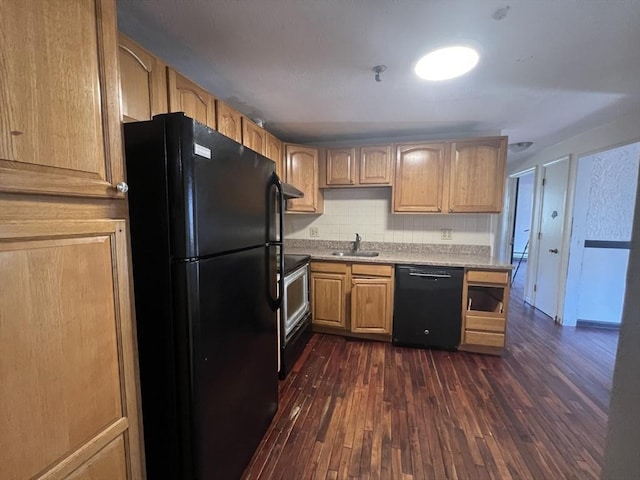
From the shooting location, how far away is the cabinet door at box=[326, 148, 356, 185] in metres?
3.14

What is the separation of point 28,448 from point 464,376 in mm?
2593

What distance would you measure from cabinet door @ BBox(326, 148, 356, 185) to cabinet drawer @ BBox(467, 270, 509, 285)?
154cm

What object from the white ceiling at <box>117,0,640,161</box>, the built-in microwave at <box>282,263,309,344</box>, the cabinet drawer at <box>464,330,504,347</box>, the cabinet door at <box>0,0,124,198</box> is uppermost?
the white ceiling at <box>117,0,640,161</box>

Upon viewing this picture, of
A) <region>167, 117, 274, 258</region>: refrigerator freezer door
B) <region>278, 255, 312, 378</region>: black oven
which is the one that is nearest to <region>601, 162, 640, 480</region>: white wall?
<region>167, 117, 274, 258</region>: refrigerator freezer door

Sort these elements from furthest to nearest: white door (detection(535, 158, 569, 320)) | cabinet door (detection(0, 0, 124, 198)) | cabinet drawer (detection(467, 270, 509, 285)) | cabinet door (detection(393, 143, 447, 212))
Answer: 1. white door (detection(535, 158, 569, 320))
2. cabinet door (detection(393, 143, 447, 212))
3. cabinet drawer (detection(467, 270, 509, 285))
4. cabinet door (detection(0, 0, 124, 198))

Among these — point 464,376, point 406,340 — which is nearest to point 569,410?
point 464,376

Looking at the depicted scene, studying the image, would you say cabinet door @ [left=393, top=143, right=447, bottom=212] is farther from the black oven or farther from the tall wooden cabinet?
the tall wooden cabinet

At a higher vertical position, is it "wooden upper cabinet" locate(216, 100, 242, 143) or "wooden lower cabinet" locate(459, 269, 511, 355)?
"wooden upper cabinet" locate(216, 100, 242, 143)

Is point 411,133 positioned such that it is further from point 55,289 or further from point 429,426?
point 55,289

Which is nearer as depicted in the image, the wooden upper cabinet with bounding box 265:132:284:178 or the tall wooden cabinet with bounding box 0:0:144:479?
the tall wooden cabinet with bounding box 0:0:144:479

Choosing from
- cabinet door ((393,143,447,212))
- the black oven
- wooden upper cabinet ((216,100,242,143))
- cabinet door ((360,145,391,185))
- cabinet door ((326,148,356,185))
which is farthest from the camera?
cabinet door ((326,148,356,185))

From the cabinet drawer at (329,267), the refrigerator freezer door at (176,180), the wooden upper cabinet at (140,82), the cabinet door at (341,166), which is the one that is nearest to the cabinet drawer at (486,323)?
the cabinet drawer at (329,267)

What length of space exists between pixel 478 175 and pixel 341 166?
1.42 meters

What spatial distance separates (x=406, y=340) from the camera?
2793 millimetres
